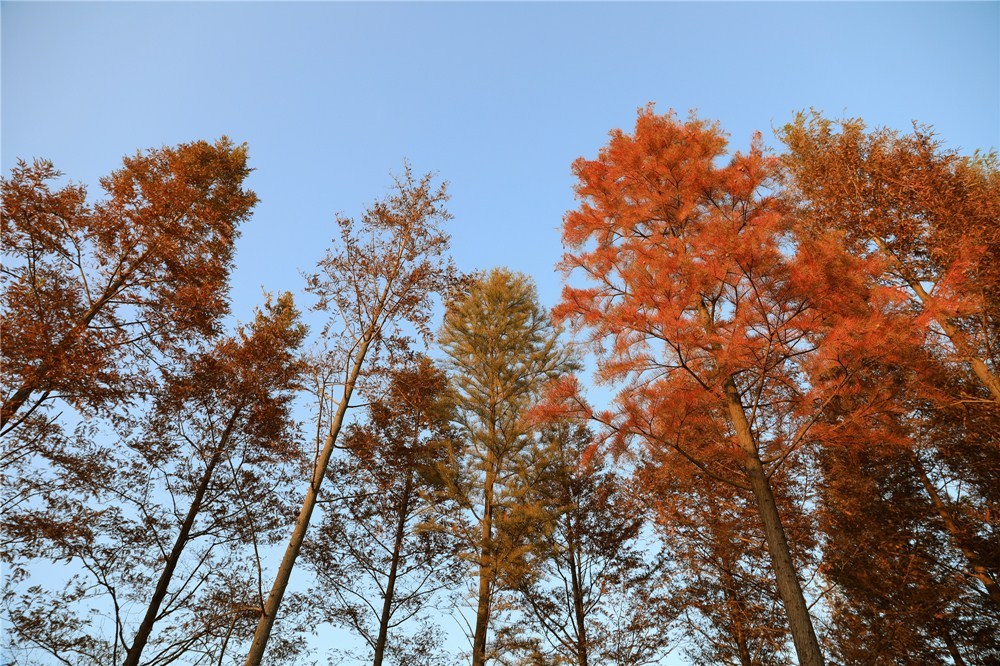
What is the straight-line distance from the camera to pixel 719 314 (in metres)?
7.14

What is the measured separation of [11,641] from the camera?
21.3ft

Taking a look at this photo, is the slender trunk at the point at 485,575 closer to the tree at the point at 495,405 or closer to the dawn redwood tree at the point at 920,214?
the tree at the point at 495,405

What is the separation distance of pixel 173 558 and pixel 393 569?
365 centimetres

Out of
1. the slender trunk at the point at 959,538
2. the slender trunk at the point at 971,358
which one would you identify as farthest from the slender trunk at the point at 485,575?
the slender trunk at the point at 959,538

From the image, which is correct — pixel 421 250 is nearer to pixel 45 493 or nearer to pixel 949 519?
pixel 45 493

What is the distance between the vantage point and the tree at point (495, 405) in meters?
9.16

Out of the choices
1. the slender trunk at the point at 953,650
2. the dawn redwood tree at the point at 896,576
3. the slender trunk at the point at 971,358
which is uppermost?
the slender trunk at the point at 971,358

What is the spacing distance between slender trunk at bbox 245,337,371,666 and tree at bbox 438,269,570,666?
8.07ft

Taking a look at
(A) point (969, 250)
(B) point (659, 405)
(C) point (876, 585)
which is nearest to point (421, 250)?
(B) point (659, 405)

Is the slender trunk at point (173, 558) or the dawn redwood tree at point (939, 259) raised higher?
the dawn redwood tree at point (939, 259)

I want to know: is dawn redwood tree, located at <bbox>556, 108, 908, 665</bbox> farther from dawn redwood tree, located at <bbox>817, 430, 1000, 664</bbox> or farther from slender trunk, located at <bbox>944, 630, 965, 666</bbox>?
slender trunk, located at <bbox>944, 630, 965, 666</bbox>

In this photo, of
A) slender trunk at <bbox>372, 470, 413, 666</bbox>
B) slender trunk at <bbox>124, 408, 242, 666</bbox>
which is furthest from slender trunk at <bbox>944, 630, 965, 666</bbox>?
slender trunk at <bbox>124, 408, 242, 666</bbox>

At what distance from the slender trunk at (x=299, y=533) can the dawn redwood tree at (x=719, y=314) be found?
128 inches

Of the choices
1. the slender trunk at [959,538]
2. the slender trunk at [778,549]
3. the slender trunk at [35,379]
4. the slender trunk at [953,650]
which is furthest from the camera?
the slender trunk at [953,650]
